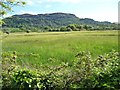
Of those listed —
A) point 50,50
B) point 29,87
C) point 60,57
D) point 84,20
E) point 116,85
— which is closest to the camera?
point 116,85

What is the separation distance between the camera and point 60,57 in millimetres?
25047

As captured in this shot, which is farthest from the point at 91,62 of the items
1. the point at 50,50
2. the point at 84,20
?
the point at 84,20

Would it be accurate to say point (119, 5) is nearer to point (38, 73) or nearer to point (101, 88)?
point (101, 88)

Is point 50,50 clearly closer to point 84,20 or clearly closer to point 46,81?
point 46,81

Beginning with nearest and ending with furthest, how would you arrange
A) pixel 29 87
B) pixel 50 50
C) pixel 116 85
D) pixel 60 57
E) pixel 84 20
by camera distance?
pixel 116 85
pixel 29 87
pixel 60 57
pixel 50 50
pixel 84 20

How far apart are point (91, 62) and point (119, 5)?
2.10 meters

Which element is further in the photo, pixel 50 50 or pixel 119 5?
pixel 50 50

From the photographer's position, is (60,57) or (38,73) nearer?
(38,73)

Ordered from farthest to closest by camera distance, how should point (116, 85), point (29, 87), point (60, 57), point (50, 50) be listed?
1. point (50, 50)
2. point (60, 57)
3. point (29, 87)
4. point (116, 85)

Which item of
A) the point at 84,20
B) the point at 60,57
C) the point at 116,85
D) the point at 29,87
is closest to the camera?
the point at 116,85

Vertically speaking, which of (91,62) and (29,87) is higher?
(91,62)

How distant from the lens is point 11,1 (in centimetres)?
1002

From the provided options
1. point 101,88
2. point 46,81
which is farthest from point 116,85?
point 46,81

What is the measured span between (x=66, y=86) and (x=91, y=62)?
1144mm
